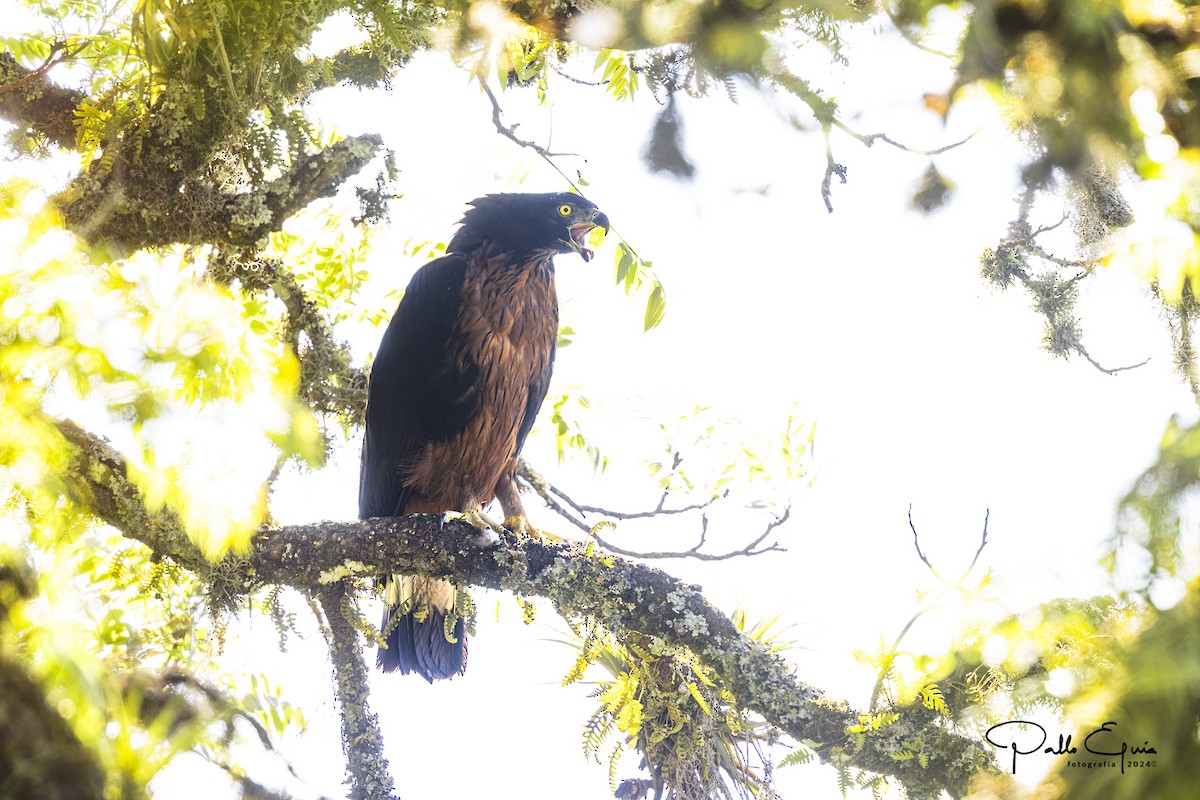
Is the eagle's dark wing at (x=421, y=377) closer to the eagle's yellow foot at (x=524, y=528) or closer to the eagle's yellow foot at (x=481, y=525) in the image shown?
the eagle's yellow foot at (x=524, y=528)

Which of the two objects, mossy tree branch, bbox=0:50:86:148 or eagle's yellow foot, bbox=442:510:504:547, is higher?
mossy tree branch, bbox=0:50:86:148

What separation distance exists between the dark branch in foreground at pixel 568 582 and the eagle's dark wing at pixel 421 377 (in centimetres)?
62

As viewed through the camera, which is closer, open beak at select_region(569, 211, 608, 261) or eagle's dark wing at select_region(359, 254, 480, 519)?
eagle's dark wing at select_region(359, 254, 480, 519)

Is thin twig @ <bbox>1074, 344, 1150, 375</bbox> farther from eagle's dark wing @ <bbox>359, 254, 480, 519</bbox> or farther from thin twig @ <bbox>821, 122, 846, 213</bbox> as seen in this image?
eagle's dark wing @ <bbox>359, 254, 480, 519</bbox>

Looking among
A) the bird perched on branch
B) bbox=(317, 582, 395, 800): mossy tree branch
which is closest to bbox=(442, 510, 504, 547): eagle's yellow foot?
the bird perched on branch

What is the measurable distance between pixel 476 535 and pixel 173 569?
45.4 inches

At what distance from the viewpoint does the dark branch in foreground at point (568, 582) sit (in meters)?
2.50

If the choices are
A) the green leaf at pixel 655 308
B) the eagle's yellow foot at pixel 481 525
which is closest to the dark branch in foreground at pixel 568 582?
the eagle's yellow foot at pixel 481 525

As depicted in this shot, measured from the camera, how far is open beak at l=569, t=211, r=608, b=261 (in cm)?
386

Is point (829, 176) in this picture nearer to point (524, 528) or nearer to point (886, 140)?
point (886, 140)

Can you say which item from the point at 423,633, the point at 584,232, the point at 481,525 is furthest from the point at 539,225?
the point at 423,633

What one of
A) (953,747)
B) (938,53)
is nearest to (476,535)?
(953,747)

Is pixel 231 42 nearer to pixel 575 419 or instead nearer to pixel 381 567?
pixel 381 567

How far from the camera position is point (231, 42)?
87.6 inches
